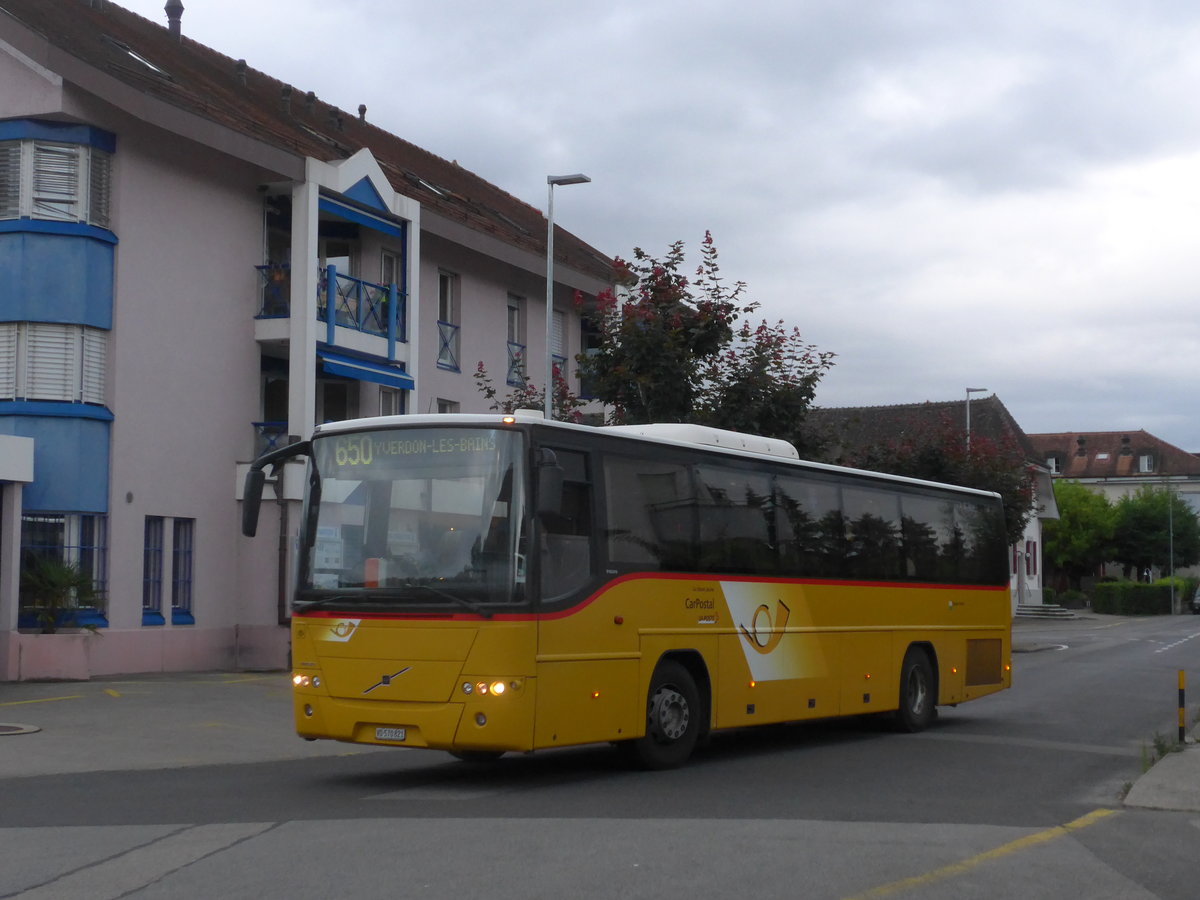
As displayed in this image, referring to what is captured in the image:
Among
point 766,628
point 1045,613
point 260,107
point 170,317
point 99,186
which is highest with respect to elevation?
point 260,107

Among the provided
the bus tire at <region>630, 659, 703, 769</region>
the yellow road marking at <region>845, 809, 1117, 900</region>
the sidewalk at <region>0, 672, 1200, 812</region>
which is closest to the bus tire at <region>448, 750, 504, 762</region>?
the bus tire at <region>630, 659, 703, 769</region>

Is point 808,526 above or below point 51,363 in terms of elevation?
below

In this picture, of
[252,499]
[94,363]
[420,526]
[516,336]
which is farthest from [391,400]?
[420,526]

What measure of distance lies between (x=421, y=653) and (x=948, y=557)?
9064 mm

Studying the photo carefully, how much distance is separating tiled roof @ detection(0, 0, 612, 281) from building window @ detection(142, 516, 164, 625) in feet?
21.8

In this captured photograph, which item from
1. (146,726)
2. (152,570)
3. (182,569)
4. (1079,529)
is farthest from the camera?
(1079,529)

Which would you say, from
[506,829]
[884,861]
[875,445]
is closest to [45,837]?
[506,829]

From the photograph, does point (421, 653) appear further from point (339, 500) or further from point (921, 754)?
point (921, 754)

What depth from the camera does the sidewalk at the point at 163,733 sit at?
44.4 ft

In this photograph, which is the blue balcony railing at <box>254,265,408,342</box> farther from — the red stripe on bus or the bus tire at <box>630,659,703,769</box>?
the bus tire at <box>630,659,703,769</box>

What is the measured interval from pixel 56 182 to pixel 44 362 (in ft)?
8.95

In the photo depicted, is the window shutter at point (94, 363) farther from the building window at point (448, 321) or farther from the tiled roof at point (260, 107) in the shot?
the building window at point (448, 321)

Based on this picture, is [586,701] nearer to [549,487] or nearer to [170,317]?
[549,487]

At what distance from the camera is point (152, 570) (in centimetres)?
2494
